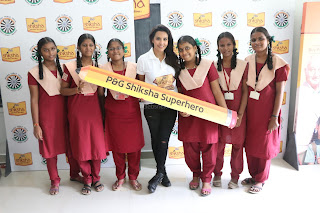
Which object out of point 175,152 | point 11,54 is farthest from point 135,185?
point 11,54

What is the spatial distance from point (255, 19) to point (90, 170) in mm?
2504

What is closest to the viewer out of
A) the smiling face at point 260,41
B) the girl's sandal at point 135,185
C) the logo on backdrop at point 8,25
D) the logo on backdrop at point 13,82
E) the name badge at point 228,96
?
the smiling face at point 260,41

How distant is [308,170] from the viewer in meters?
3.07

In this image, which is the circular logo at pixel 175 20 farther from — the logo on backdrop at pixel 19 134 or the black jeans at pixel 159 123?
the logo on backdrop at pixel 19 134

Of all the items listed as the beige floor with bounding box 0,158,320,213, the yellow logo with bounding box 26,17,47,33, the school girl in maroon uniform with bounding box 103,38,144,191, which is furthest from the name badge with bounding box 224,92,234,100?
the yellow logo with bounding box 26,17,47,33

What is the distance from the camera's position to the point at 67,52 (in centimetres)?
301

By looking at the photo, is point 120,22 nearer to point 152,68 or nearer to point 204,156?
point 152,68

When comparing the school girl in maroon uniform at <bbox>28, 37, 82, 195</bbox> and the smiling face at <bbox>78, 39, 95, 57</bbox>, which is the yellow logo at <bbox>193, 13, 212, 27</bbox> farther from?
the school girl in maroon uniform at <bbox>28, 37, 82, 195</bbox>

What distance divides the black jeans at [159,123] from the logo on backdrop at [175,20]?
1.10 meters

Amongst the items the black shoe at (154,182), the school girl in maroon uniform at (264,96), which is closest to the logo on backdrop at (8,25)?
the black shoe at (154,182)

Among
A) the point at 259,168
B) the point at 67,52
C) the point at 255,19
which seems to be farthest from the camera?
the point at 255,19

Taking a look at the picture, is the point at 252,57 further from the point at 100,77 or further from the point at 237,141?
the point at 100,77

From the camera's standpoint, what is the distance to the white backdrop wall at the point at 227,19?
305 centimetres

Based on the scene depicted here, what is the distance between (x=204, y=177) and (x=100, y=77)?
1.37 m
